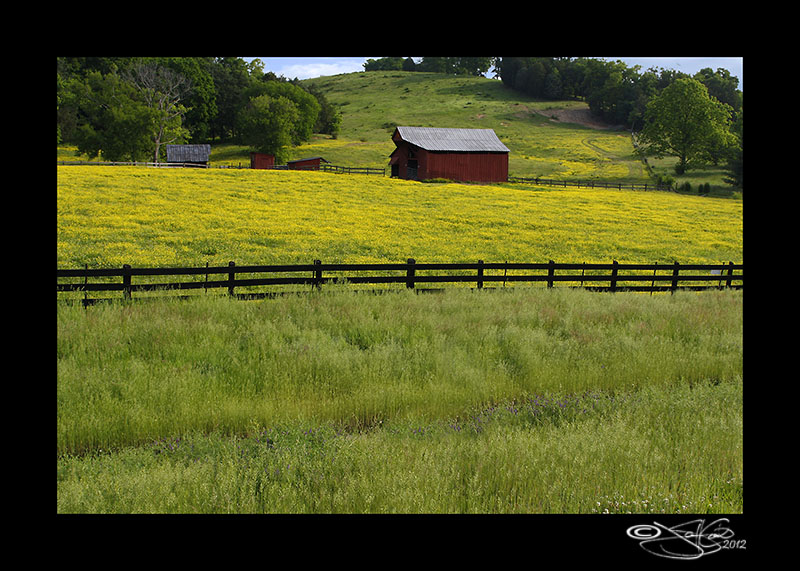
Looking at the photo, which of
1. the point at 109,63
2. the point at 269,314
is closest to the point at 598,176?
the point at 269,314

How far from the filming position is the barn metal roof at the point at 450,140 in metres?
56.6

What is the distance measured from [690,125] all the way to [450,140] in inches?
1418

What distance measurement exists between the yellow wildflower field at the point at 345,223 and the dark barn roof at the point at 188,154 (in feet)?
61.0

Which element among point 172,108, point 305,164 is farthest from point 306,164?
point 172,108

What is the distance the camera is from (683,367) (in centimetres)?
866

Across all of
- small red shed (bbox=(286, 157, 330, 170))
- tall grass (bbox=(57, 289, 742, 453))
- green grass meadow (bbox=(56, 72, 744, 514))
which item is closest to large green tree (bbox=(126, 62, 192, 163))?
small red shed (bbox=(286, 157, 330, 170))

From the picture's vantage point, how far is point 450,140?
190 ft

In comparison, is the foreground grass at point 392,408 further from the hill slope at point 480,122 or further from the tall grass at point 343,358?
the hill slope at point 480,122

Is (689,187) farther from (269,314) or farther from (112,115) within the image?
(112,115)

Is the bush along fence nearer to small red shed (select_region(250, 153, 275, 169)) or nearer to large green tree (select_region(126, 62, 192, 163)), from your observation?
large green tree (select_region(126, 62, 192, 163))

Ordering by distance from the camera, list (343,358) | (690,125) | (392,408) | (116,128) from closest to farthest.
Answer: (392,408), (343,358), (116,128), (690,125)

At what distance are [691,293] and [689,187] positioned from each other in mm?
48601
